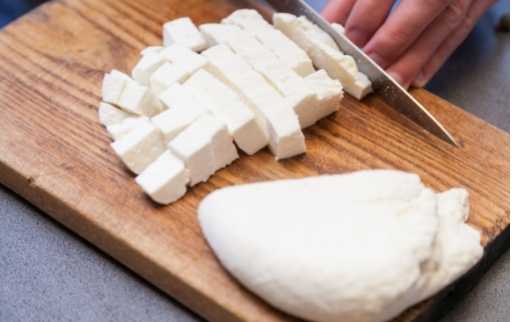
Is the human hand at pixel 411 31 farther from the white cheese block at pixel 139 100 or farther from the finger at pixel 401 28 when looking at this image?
the white cheese block at pixel 139 100

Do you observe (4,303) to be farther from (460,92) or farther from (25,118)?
(460,92)

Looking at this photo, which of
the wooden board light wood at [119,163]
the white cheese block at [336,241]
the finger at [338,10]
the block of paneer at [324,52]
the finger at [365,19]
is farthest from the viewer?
the finger at [338,10]

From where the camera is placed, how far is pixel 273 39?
186cm

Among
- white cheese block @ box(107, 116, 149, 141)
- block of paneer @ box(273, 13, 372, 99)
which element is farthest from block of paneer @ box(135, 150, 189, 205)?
block of paneer @ box(273, 13, 372, 99)

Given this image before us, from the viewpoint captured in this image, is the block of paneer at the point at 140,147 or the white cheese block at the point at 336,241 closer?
the white cheese block at the point at 336,241

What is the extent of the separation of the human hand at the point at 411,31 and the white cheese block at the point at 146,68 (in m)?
0.58

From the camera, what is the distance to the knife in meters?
1.77

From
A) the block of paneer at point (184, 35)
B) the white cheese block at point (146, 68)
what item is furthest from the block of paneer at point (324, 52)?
the white cheese block at point (146, 68)

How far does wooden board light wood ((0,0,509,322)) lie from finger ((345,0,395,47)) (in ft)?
0.76

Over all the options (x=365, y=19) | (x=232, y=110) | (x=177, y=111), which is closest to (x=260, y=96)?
(x=232, y=110)

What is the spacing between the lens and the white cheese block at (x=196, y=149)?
1.55 metres

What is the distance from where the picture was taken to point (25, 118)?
1.74m

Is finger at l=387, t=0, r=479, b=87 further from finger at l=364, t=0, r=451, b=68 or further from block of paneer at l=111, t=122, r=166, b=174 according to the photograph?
block of paneer at l=111, t=122, r=166, b=174

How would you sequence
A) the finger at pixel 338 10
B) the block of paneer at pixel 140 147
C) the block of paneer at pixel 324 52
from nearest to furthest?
the block of paneer at pixel 140 147 < the block of paneer at pixel 324 52 < the finger at pixel 338 10
